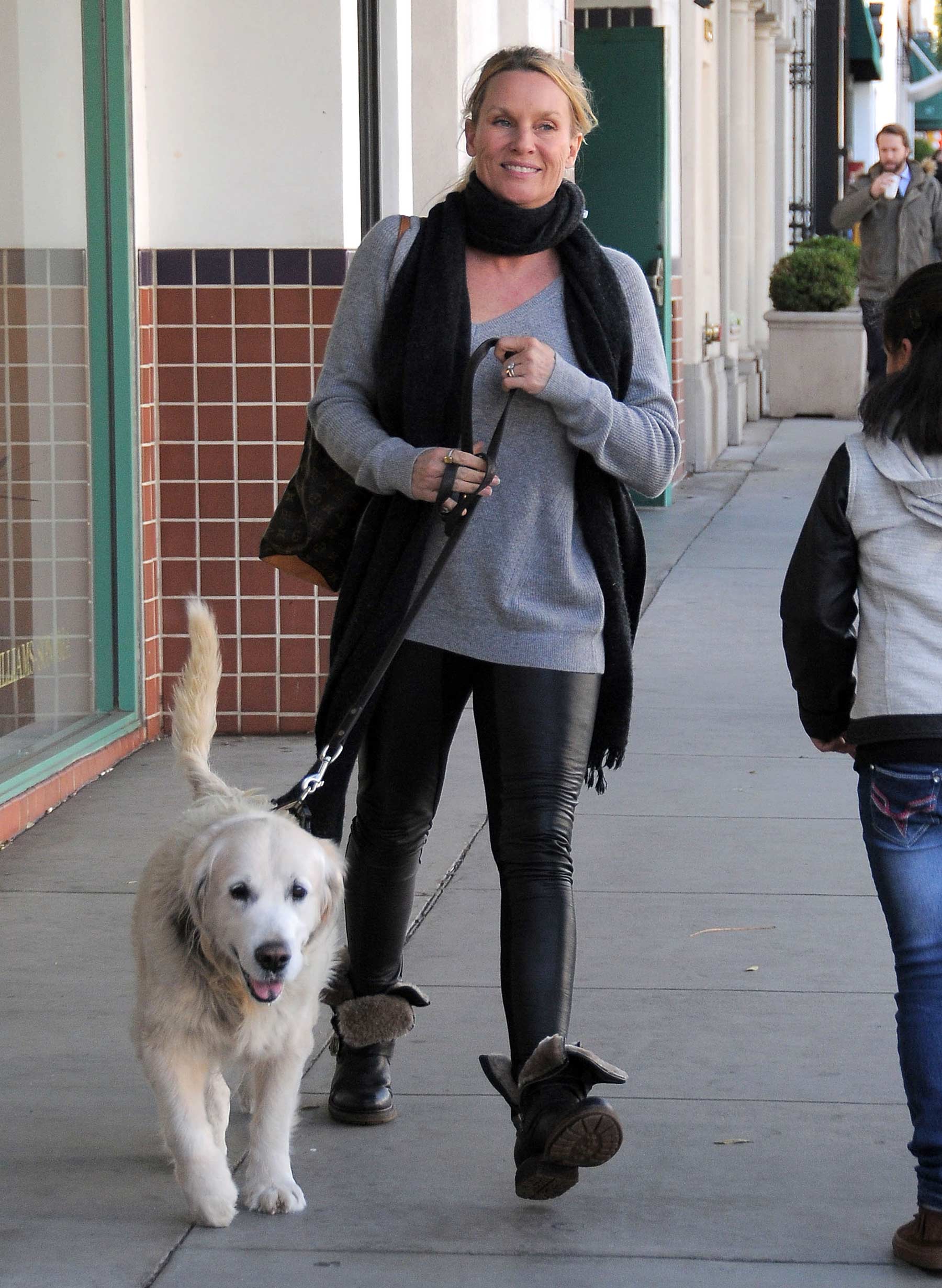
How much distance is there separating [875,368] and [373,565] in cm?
1202

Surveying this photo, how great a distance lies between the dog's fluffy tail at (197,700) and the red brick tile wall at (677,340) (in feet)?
30.6

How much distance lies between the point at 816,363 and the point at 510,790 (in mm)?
16779

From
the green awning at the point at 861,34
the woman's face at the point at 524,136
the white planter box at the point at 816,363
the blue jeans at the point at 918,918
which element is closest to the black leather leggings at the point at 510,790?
the blue jeans at the point at 918,918

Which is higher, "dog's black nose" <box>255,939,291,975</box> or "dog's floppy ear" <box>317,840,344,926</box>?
"dog's floppy ear" <box>317,840,344,926</box>

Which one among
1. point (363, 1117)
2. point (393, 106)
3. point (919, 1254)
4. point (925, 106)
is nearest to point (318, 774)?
point (363, 1117)

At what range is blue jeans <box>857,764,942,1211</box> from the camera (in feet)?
10.5

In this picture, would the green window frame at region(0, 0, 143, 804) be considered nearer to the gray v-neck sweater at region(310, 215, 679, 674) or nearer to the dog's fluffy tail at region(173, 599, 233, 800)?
the dog's fluffy tail at region(173, 599, 233, 800)

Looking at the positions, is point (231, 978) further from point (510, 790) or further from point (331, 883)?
point (510, 790)

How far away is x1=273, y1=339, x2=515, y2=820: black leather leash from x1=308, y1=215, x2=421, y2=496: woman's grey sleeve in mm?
162

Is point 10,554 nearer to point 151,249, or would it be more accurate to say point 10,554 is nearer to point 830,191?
point 151,249

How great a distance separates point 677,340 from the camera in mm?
13828

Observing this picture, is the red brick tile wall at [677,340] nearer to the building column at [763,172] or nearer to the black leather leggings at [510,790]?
the building column at [763,172]

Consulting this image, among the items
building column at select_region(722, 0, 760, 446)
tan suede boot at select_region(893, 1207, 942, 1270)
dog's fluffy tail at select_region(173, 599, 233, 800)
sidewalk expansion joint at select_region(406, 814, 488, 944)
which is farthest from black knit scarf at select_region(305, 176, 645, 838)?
building column at select_region(722, 0, 760, 446)

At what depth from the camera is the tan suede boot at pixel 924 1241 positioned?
3.21 meters
